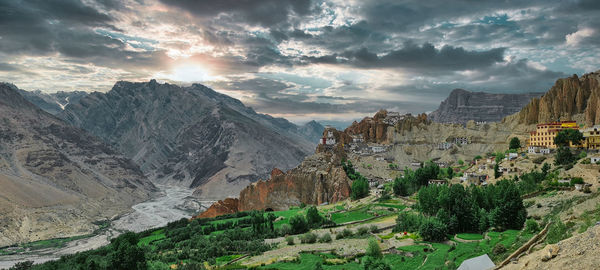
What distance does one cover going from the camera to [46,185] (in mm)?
143750

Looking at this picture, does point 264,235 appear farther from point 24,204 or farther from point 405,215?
point 24,204

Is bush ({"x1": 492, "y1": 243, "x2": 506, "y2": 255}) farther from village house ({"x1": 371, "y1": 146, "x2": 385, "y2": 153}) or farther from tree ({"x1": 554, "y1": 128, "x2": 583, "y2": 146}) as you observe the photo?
village house ({"x1": 371, "y1": 146, "x2": 385, "y2": 153})

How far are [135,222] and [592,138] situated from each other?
405 ft

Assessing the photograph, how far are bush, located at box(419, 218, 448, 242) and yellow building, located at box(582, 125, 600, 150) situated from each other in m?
40.6

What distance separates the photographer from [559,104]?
94.2 meters

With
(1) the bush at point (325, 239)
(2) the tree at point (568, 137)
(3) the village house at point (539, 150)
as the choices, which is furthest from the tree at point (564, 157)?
(1) the bush at point (325, 239)

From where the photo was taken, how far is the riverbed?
90.1m

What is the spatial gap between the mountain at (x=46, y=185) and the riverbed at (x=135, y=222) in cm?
740

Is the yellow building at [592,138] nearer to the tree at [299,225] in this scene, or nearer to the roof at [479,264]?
the tree at [299,225]

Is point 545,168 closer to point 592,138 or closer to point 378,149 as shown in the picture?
point 592,138

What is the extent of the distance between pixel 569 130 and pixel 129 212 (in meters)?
139

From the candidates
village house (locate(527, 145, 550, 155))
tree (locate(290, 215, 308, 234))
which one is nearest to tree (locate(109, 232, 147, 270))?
tree (locate(290, 215, 308, 234))

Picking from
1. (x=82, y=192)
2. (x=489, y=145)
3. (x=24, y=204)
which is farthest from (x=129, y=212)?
(x=489, y=145)

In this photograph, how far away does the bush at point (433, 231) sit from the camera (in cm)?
4081
